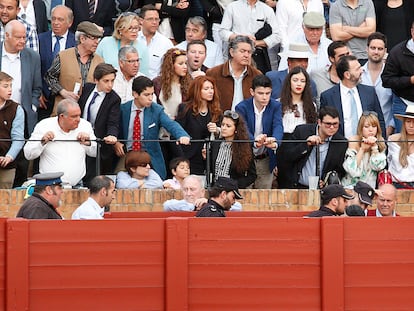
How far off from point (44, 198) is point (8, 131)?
7.43 ft

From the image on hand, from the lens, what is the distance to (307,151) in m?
16.5

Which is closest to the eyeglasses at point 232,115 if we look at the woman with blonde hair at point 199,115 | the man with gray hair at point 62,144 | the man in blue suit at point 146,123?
the woman with blonde hair at point 199,115

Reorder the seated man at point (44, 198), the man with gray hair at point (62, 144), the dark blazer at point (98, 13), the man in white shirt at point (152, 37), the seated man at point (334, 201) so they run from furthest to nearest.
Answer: the dark blazer at point (98, 13), the man in white shirt at point (152, 37), the man with gray hair at point (62, 144), the seated man at point (334, 201), the seated man at point (44, 198)

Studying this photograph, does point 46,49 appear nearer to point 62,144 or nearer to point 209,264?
point 62,144

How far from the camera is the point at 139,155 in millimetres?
16234

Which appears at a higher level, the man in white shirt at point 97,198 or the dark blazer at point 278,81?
the dark blazer at point 278,81

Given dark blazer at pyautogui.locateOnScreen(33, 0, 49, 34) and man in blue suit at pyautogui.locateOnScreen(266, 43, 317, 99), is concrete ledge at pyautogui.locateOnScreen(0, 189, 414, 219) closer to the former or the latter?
man in blue suit at pyautogui.locateOnScreen(266, 43, 317, 99)

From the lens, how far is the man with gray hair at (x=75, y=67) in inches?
682

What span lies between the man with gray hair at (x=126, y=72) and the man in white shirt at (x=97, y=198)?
2917 millimetres

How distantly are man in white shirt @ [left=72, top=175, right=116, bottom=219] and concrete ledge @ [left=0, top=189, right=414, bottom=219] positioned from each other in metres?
1.76

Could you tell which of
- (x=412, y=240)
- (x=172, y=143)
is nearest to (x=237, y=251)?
(x=412, y=240)

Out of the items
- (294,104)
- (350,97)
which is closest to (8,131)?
(294,104)

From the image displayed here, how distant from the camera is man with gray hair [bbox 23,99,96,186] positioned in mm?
16078

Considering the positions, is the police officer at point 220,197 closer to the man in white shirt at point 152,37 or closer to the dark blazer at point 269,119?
the dark blazer at point 269,119
